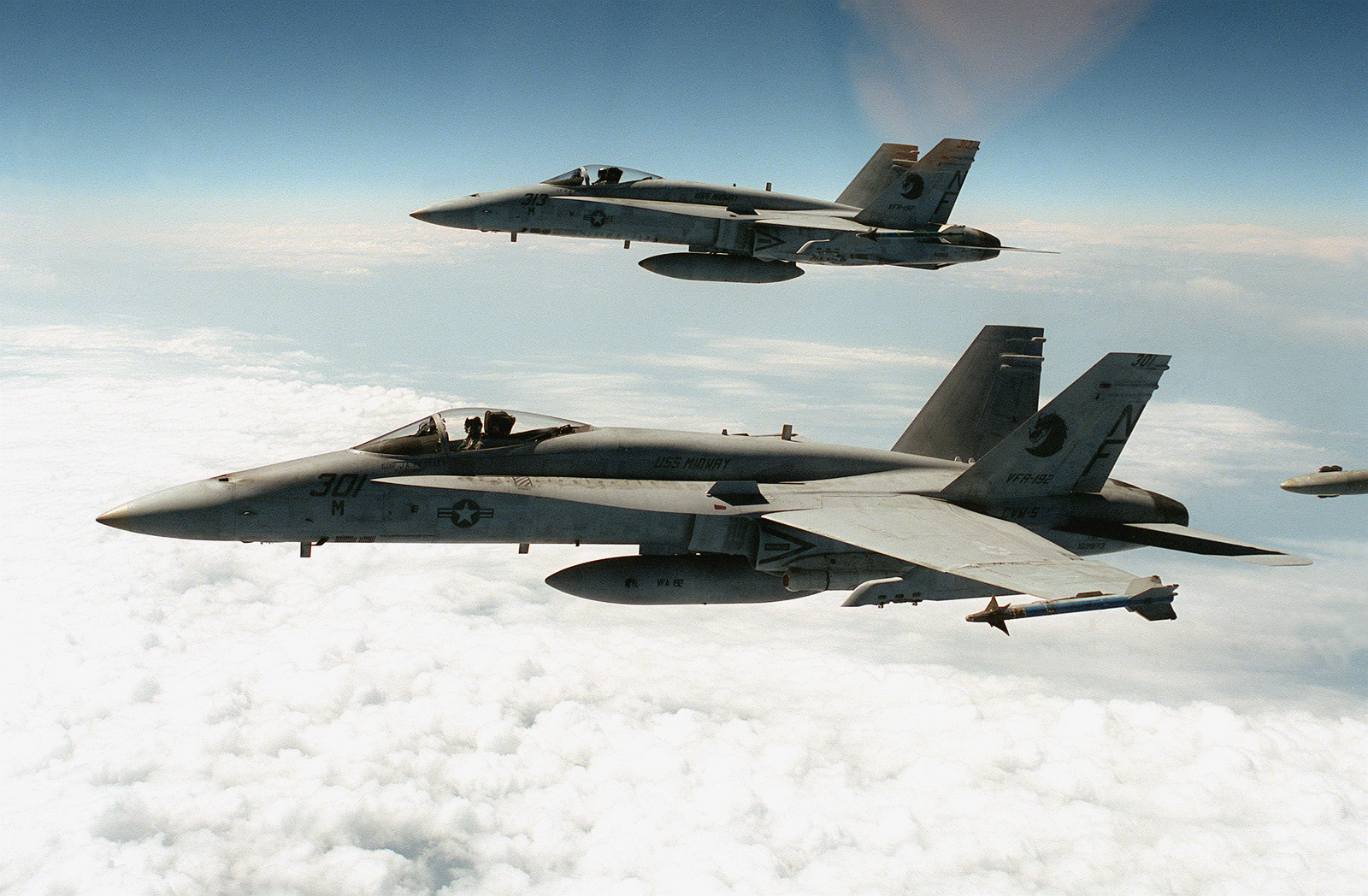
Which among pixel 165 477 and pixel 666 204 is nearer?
pixel 666 204

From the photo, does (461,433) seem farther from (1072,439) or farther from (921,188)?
(921,188)

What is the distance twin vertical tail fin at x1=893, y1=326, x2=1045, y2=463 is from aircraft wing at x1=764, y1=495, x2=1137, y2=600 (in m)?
3.44

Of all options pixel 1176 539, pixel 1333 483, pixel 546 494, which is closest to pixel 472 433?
pixel 546 494

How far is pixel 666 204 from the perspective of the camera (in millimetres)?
19688

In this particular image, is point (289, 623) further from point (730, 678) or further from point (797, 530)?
point (797, 530)

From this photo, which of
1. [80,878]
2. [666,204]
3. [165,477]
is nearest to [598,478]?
[666,204]

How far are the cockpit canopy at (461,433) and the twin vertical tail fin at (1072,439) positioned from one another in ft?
26.5

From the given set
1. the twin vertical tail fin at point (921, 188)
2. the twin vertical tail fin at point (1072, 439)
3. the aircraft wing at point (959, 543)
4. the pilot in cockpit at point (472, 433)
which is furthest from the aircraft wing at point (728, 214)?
the aircraft wing at point (959, 543)

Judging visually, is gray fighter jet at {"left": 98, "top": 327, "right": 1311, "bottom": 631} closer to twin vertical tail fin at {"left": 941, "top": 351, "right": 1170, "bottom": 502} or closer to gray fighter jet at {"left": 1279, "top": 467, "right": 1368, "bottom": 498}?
twin vertical tail fin at {"left": 941, "top": 351, "right": 1170, "bottom": 502}

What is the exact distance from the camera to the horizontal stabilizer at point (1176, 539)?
523 inches

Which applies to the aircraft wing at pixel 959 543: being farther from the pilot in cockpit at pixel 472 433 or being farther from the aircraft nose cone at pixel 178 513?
the aircraft nose cone at pixel 178 513

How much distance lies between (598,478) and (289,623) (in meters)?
80.1

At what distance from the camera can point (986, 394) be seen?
17.4 m

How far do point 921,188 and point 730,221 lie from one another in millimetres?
5772
